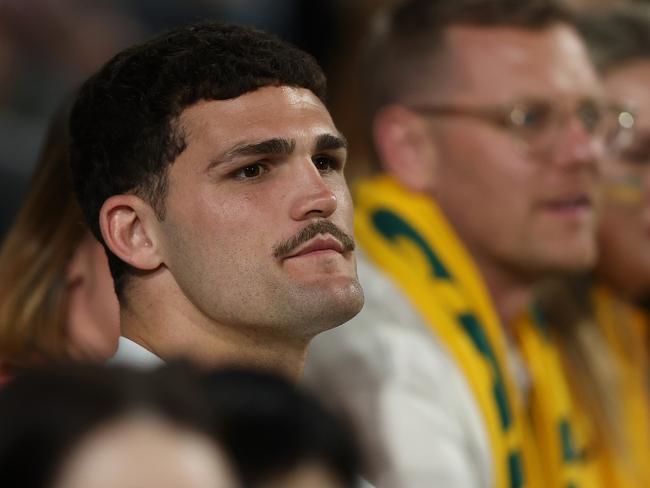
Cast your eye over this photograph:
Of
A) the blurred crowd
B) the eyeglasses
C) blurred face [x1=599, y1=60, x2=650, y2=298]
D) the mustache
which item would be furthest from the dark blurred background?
the mustache

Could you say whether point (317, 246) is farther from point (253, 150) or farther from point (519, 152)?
point (519, 152)

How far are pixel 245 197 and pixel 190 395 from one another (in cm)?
62

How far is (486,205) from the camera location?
2865 millimetres

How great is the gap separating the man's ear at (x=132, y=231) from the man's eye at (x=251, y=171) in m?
0.11

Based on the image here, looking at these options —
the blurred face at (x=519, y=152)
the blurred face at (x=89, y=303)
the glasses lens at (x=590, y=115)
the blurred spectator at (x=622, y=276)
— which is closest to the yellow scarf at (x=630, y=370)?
the blurred spectator at (x=622, y=276)

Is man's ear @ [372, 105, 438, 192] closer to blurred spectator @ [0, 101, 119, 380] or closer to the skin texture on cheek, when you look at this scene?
the skin texture on cheek

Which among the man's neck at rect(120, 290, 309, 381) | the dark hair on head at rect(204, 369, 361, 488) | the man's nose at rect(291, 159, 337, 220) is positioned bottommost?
the dark hair on head at rect(204, 369, 361, 488)

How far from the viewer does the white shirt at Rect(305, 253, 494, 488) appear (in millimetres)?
2428

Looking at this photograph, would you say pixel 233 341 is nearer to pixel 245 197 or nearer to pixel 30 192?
pixel 245 197

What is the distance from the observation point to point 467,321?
9.11ft

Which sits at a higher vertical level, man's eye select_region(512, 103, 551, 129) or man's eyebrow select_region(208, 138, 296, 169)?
man's eye select_region(512, 103, 551, 129)

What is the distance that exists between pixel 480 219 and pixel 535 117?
24 centimetres

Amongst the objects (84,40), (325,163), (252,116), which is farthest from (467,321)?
(84,40)

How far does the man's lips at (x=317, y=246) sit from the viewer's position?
5.19 feet
